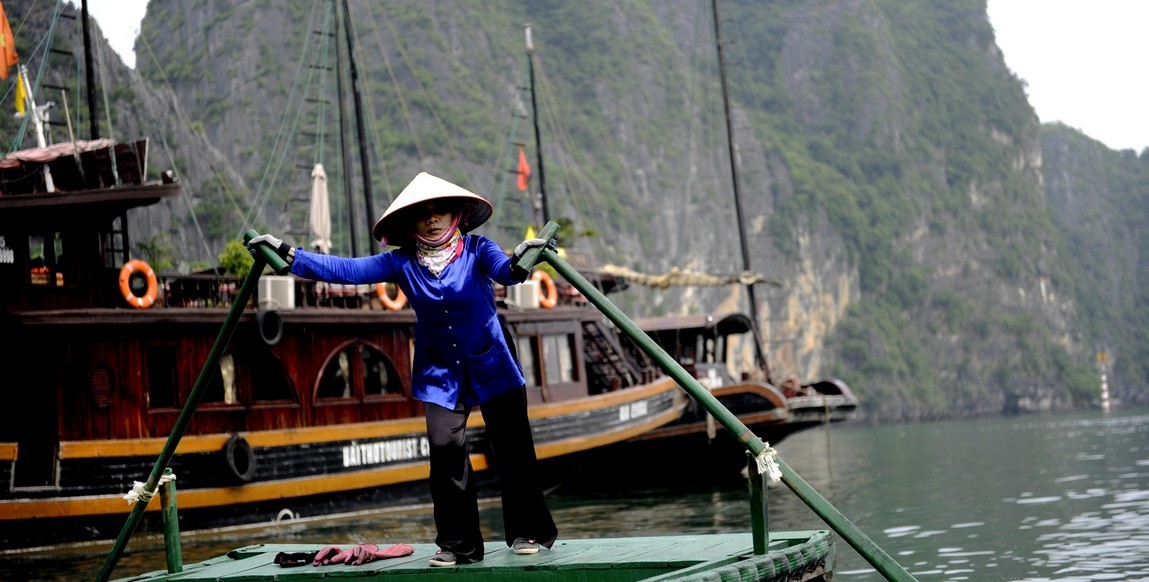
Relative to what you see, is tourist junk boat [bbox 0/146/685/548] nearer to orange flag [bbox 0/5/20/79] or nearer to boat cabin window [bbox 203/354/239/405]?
boat cabin window [bbox 203/354/239/405]

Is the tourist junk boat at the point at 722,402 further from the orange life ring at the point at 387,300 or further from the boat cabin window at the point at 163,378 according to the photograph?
the boat cabin window at the point at 163,378

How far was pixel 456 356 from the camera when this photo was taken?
5.25 m

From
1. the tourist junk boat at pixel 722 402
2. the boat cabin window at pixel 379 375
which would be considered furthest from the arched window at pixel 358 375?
the tourist junk boat at pixel 722 402

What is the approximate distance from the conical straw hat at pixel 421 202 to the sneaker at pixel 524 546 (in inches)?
50.3

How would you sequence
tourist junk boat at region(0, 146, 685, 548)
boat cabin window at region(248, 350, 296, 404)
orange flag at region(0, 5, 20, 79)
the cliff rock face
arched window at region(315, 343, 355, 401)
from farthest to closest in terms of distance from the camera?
the cliff rock face
orange flag at region(0, 5, 20, 79)
arched window at region(315, 343, 355, 401)
boat cabin window at region(248, 350, 296, 404)
tourist junk boat at region(0, 146, 685, 548)

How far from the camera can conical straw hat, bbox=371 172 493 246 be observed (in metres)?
5.20

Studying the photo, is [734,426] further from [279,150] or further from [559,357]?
[279,150]

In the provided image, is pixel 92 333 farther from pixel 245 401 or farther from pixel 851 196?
pixel 851 196

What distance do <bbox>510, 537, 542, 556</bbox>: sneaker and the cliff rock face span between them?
45.1 meters

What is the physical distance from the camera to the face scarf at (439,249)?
523 cm

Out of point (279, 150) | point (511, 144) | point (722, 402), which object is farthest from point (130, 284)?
point (279, 150)

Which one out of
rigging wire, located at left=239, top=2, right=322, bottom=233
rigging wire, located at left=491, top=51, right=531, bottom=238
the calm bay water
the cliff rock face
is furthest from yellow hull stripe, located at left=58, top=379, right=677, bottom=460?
the cliff rock face

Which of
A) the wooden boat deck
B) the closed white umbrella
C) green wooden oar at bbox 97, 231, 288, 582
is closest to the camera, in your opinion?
the wooden boat deck

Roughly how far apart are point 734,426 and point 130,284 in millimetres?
8877
